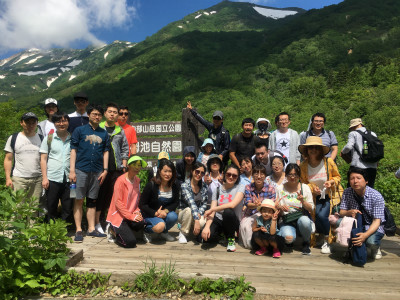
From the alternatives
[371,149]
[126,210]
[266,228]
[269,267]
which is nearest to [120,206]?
[126,210]

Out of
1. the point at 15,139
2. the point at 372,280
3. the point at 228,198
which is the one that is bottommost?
the point at 372,280

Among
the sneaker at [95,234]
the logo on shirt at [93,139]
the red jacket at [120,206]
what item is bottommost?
the sneaker at [95,234]

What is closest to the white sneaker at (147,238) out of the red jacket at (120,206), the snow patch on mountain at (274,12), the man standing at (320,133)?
the red jacket at (120,206)

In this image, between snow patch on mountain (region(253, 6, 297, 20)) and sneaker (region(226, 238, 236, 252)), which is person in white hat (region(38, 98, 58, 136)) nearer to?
sneaker (region(226, 238, 236, 252))

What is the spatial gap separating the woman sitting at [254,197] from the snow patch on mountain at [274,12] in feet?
452

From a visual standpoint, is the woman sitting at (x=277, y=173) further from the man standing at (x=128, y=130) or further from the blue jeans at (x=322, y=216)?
the man standing at (x=128, y=130)

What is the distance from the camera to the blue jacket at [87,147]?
3848 mm

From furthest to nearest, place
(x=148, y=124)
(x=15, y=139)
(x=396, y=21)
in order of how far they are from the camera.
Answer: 1. (x=396, y=21)
2. (x=148, y=124)
3. (x=15, y=139)

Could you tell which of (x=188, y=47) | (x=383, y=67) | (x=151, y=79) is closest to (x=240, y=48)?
(x=188, y=47)

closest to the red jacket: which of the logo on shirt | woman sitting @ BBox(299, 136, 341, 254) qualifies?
the logo on shirt

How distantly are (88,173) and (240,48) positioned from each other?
253ft

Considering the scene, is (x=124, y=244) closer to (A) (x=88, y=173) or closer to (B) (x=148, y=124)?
(A) (x=88, y=173)

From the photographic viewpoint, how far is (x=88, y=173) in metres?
3.88

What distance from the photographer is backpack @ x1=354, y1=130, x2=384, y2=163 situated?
4.09 m
